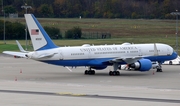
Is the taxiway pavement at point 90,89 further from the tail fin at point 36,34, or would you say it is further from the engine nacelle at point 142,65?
the tail fin at point 36,34

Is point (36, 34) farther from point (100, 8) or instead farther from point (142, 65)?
point (100, 8)

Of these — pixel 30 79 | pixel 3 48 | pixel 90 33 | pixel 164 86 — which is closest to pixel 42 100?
pixel 164 86

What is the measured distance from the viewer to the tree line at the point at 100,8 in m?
113

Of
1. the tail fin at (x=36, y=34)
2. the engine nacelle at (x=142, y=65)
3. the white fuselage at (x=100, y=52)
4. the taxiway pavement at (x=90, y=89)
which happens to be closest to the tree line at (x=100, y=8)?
the white fuselage at (x=100, y=52)

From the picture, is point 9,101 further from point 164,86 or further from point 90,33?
point 90,33

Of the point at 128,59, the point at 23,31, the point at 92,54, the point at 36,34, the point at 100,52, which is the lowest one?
the point at 128,59

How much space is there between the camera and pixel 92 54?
169ft

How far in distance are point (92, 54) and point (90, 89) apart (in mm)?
14516

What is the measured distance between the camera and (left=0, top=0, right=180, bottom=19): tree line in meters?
113

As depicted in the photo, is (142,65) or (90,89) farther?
(142,65)

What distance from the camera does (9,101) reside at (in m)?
29.9

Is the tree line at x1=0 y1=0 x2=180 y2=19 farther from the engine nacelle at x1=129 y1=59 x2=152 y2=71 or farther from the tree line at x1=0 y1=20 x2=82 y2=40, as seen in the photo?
the engine nacelle at x1=129 y1=59 x2=152 y2=71

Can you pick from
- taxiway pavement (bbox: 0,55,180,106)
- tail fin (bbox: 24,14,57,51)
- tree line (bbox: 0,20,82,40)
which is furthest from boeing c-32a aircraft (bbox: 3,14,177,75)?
tree line (bbox: 0,20,82,40)

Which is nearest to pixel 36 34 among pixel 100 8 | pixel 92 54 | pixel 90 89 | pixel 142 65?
pixel 92 54
